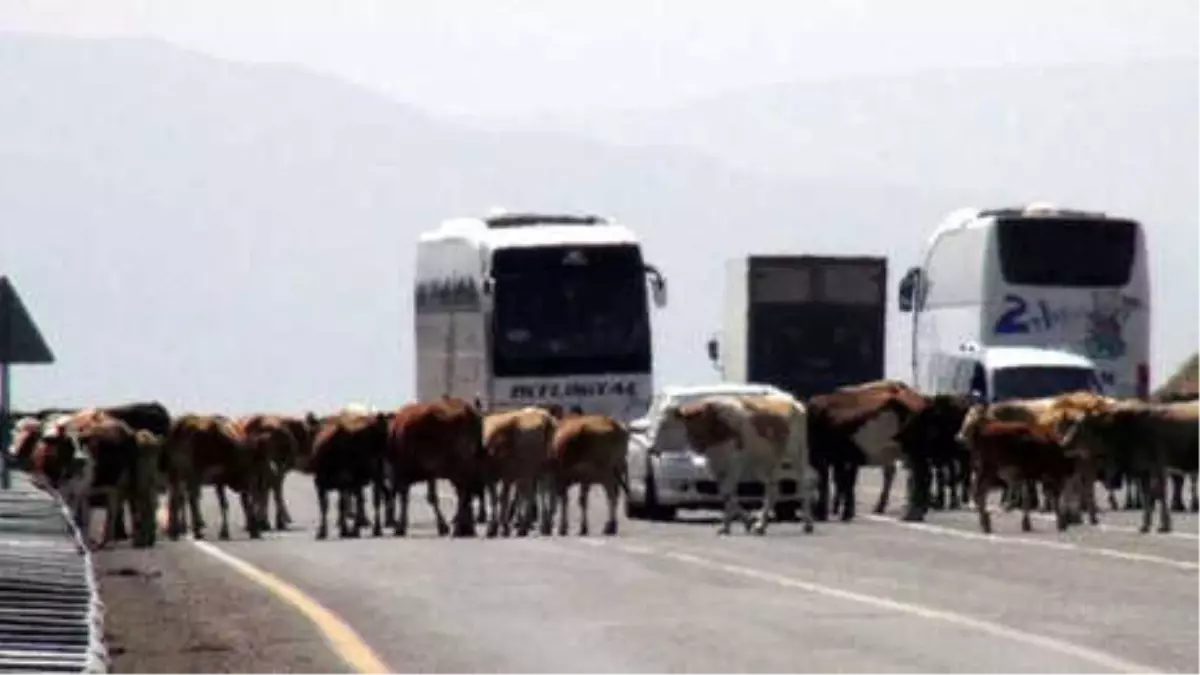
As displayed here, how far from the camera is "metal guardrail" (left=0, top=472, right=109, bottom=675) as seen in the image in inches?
598

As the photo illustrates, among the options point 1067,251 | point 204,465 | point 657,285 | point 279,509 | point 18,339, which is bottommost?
point 279,509

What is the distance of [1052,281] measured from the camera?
59.1 metres

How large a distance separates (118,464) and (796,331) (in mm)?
24836

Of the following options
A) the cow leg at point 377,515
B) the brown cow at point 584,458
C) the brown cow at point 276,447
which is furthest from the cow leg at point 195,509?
the brown cow at point 584,458

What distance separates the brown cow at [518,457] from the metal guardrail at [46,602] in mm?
18519

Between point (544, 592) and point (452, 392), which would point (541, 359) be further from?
point (544, 592)

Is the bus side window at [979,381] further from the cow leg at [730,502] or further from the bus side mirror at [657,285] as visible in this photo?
the cow leg at [730,502]

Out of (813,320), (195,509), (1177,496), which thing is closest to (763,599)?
(195,509)

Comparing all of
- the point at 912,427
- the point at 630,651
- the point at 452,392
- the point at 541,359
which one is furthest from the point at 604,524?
the point at 630,651

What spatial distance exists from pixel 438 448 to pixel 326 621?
19914 millimetres

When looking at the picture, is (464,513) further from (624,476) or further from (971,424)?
(971,424)

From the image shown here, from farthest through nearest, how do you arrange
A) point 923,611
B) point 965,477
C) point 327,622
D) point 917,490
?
point 965,477 → point 917,490 → point 327,622 → point 923,611

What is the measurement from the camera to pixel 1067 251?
59188 millimetres

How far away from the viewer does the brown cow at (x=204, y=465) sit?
4475 centimetres
